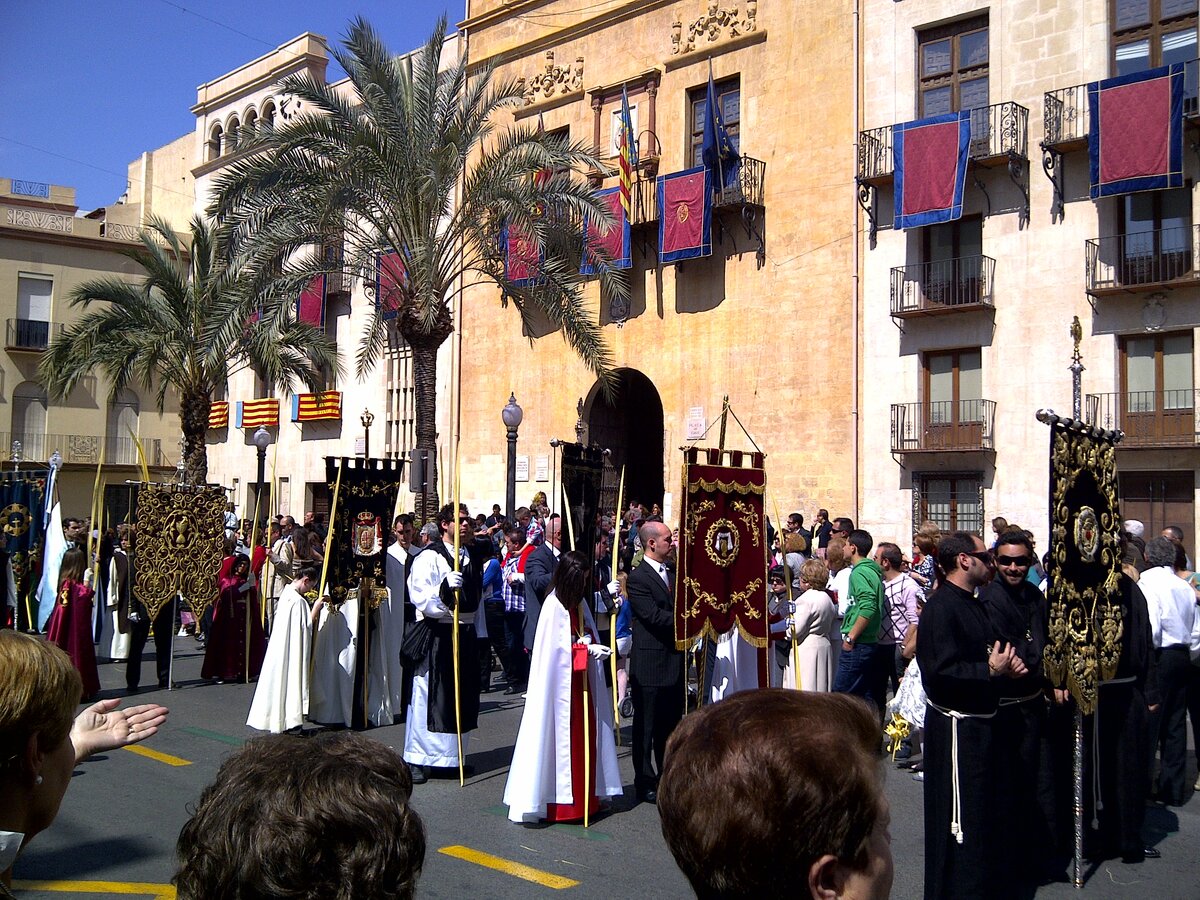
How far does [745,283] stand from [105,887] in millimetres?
20509

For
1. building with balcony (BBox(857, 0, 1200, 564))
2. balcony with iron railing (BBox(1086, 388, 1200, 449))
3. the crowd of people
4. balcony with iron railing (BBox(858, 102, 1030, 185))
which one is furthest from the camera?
balcony with iron railing (BBox(858, 102, 1030, 185))

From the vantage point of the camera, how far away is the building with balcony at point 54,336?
122ft

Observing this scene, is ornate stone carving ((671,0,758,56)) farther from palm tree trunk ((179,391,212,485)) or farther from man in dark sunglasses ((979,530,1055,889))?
man in dark sunglasses ((979,530,1055,889))

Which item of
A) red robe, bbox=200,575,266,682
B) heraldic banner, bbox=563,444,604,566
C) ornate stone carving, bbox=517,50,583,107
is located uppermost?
ornate stone carving, bbox=517,50,583,107

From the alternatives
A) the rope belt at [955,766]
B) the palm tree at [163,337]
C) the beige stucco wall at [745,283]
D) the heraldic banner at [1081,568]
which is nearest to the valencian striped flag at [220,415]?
the palm tree at [163,337]

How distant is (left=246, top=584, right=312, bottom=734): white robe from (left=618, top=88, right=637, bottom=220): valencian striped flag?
55.3 feet

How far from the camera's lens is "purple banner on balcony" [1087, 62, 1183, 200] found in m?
18.6

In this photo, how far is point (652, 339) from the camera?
26.3 metres

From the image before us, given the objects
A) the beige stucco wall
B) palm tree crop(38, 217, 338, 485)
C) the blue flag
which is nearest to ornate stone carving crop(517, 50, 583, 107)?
the beige stucco wall

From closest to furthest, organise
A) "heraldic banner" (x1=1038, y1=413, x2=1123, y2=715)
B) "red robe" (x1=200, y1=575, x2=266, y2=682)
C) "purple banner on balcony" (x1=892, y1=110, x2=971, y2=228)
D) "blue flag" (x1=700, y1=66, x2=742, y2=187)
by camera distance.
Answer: "heraldic banner" (x1=1038, y1=413, x2=1123, y2=715) → "red robe" (x1=200, y1=575, x2=266, y2=682) → "purple banner on balcony" (x1=892, y1=110, x2=971, y2=228) → "blue flag" (x1=700, y1=66, x2=742, y2=187)

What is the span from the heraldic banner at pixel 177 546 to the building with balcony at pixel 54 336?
27.4m

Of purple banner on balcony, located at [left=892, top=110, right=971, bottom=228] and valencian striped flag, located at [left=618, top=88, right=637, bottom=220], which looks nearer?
purple banner on balcony, located at [left=892, top=110, right=971, bottom=228]

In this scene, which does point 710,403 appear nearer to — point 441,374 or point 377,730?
point 441,374

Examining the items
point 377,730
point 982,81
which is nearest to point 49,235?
point 982,81
